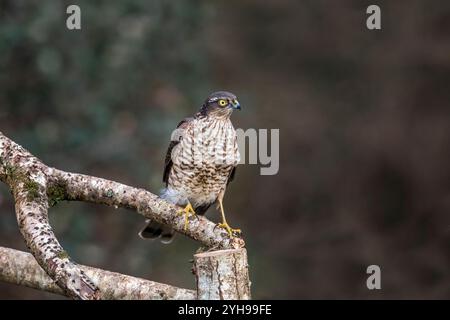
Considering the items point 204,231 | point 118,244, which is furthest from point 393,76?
point 204,231

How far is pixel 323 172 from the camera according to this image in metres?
10.3

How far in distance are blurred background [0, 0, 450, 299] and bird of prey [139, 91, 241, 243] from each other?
84.7 inches

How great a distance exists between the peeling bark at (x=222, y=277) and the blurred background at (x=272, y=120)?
3614 mm

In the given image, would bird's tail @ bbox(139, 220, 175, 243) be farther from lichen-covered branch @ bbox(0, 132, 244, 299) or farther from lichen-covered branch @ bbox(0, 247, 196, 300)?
lichen-covered branch @ bbox(0, 247, 196, 300)

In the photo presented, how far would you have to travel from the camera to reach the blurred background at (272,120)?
694cm

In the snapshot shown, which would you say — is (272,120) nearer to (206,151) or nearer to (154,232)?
(154,232)

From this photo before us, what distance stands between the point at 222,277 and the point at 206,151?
1.60m

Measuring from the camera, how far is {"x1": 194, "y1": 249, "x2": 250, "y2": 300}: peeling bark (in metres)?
3.23

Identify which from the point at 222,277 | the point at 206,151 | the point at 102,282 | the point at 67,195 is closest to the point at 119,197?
the point at 67,195

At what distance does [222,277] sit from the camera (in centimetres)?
323

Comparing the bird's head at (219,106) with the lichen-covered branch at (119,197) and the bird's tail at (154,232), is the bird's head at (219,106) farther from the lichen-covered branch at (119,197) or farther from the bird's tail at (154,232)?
the lichen-covered branch at (119,197)

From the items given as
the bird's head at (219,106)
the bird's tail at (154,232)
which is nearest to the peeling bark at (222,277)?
the bird's head at (219,106)

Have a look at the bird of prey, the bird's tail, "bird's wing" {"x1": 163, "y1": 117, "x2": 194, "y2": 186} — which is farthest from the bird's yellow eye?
the bird's tail

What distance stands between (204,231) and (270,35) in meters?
7.95
